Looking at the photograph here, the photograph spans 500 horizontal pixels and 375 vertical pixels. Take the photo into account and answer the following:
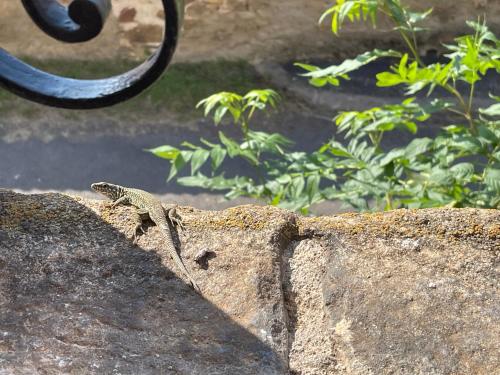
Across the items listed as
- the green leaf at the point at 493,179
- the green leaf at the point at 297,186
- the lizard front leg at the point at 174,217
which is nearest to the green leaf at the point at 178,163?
the green leaf at the point at 297,186

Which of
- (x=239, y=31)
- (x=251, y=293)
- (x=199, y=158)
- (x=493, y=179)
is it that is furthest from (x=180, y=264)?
(x=239, y=31)

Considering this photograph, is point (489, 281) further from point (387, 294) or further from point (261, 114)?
point (261, 114)

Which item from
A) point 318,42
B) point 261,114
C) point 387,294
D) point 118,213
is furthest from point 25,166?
point 387,294

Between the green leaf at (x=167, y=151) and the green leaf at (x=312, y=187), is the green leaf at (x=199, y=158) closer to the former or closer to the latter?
the green leaf at (x=167, y=151)

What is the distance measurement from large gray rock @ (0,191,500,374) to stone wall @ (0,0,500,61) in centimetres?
468

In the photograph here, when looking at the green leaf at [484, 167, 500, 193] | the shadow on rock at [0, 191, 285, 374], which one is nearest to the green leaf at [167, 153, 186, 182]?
the green leaf at [484, 167, 500, 193]

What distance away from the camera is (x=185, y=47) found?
6105mm

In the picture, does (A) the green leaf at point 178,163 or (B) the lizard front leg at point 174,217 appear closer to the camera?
(B) the lizard front leg at point 174,217

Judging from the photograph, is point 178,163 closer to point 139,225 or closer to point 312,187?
point 312,187

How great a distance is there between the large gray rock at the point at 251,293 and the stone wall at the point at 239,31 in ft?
15.4

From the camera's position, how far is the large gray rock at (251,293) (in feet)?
3.95

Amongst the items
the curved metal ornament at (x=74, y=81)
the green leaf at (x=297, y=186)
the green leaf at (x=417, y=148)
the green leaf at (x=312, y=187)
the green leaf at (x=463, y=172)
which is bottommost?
the green leaf at (x=297, y=186)

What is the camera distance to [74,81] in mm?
1280

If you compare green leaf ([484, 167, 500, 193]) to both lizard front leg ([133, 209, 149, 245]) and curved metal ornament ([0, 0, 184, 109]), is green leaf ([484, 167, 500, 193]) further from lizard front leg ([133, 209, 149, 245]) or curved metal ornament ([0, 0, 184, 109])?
curved metal ornament ([0, 0, 184, 109])
